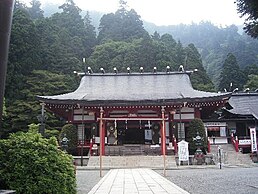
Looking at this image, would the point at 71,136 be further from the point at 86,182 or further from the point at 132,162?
the point at 86,182

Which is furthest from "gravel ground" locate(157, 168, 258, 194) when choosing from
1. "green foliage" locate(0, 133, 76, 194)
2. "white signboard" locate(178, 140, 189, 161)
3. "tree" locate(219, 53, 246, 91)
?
"tree" locate(219, 53, 246, 91)

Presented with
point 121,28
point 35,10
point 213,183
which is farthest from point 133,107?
point 35,10

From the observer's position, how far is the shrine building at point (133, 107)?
63.8 ft

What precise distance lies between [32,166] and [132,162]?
1294 cm

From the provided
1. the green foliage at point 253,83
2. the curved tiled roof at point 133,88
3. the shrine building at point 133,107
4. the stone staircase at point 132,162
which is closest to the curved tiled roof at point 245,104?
the shrine building at point 133,107

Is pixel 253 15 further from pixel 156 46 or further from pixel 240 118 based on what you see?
pixel 156 46

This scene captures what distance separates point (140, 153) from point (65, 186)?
14261 millimetres

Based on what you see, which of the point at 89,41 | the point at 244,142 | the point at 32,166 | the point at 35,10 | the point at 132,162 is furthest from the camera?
the point at 35,10

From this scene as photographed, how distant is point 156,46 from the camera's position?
145 ft

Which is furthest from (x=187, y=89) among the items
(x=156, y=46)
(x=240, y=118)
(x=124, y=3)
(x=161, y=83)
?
(x=124, y=3)

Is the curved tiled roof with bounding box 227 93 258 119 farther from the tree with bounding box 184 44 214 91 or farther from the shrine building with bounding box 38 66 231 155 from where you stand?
the tree with bounding box 184 44 214 91

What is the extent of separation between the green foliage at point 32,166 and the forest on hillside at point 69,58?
21998mm

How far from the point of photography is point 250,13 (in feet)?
16.4

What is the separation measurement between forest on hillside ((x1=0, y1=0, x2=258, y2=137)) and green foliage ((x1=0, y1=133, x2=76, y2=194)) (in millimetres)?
21998
